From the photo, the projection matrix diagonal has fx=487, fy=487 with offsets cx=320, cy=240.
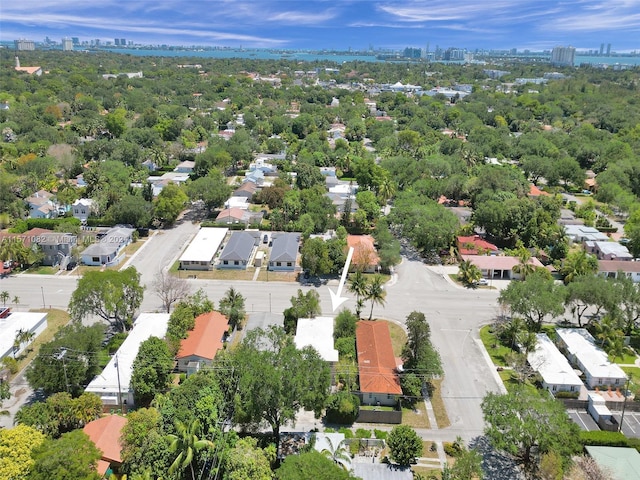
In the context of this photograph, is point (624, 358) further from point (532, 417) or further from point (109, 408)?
point (109, 408)

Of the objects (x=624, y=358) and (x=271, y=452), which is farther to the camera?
(x=624, y=358)

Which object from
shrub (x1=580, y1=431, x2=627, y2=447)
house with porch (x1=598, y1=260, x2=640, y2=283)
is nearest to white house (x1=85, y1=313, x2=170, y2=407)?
shrub (x1=580, y1=431, x2=627, y2=447)

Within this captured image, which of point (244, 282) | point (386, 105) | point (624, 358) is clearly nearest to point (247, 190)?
point (244, 282)

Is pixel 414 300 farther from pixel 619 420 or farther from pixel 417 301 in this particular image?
pixel 619 420

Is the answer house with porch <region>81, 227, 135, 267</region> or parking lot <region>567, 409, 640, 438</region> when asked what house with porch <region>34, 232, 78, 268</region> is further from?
parking lot <region>567, 409, 640, 438</region>

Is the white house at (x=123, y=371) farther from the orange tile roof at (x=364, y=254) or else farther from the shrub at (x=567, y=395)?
the shrub at (x=567, y=395)

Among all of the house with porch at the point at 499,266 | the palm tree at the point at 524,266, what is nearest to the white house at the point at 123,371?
the house with porch at the point at 499,266
